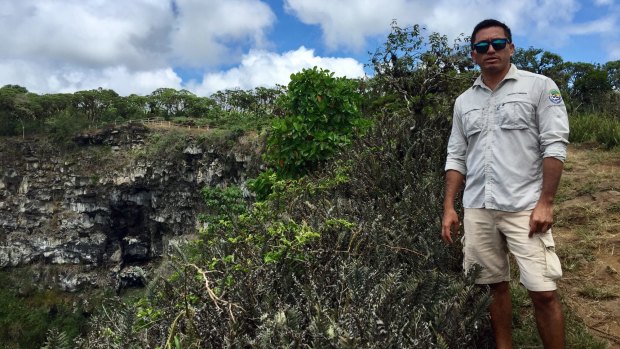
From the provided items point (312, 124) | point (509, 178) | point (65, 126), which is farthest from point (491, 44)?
point (65, 126)

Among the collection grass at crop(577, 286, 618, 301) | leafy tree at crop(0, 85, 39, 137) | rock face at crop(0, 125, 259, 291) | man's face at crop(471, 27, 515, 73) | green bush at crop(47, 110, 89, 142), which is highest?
leafy tree at crop(0, 85, 39, 137)

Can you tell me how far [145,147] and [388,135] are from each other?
35802 mm

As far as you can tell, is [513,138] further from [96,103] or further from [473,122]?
[96,103]

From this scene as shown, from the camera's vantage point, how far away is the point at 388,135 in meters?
4.81

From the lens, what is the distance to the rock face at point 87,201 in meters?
37.8

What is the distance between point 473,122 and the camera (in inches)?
97.7

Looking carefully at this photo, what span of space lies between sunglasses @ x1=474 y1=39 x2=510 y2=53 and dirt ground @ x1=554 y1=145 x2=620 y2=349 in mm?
1848

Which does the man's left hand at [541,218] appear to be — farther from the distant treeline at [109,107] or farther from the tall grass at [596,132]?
the distant treeline at [109,107]

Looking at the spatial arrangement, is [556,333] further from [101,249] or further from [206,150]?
[101,249]

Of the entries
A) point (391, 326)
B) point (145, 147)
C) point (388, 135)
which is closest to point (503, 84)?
point (391, 326)

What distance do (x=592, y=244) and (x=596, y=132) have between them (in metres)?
5.66

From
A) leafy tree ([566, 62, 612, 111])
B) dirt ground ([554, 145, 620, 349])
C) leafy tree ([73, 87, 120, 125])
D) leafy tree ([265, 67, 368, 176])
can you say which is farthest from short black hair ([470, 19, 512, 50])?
leafy tree ([73, 87, 120, 125])

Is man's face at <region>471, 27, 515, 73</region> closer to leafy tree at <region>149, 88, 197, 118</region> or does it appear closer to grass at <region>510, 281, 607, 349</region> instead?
grass at <region>510, 281, 607, 349</region>

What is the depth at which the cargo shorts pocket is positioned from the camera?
215 cm
